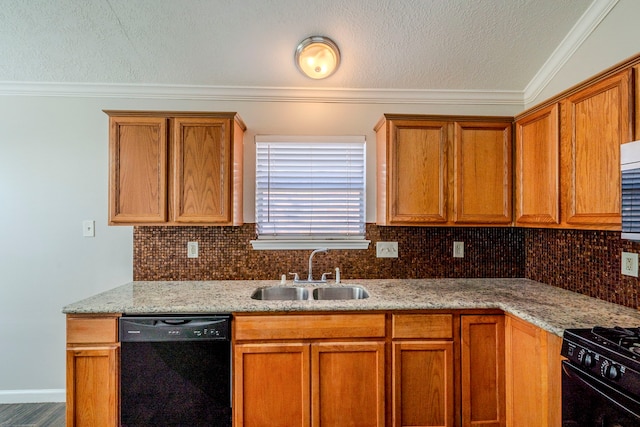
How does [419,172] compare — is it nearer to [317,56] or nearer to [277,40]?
[317,56]

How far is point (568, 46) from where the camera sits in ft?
7.09

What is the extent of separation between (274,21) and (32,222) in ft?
7.54

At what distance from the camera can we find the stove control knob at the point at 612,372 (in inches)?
43.9

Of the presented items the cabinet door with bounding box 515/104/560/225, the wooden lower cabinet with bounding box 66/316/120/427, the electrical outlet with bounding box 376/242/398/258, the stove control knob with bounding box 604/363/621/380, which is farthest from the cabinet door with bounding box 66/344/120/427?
the cabinet door with bounding box 515/104/560/225

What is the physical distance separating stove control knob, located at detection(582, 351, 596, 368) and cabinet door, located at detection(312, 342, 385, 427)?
2.97 feet

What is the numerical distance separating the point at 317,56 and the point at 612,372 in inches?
86.1

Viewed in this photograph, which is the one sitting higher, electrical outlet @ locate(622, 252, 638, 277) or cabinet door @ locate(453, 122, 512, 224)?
cabinet door @ locate(453, 122, 512, 224)

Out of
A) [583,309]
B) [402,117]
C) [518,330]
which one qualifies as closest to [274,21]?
[402,117]

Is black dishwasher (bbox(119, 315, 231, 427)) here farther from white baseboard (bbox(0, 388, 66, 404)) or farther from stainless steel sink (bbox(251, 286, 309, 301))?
white baseboard (bbox(0, 388, 66, 404))

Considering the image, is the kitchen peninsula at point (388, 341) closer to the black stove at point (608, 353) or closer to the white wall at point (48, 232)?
the black stove at point (608, 353)

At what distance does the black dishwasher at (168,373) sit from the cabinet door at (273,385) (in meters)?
0.14

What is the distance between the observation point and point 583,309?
5.63 feet

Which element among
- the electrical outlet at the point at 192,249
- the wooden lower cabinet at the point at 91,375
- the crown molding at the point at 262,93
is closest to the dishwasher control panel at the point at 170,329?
the wooden lower cabinet at the point at 91,375

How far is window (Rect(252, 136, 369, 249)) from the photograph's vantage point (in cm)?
254
